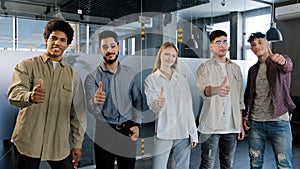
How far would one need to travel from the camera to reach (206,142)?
2.02 metres

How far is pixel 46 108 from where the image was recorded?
146 cm

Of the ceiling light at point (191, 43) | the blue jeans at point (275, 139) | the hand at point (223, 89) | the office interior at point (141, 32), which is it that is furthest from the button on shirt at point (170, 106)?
the ceiling light at point (191, 43)

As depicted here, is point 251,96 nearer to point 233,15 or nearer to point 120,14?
point 120,14

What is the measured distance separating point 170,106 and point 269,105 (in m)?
0.76

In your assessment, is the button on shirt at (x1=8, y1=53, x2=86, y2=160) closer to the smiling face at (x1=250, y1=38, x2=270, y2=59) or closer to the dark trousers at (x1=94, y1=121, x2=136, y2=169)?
the dark trousers at (x1=94, y1=121, x2=136, y2=169)

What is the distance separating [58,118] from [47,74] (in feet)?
0.78

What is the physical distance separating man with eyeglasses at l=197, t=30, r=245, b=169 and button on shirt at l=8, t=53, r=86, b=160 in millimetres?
929

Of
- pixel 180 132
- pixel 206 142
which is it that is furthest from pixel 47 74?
pixel 206 142

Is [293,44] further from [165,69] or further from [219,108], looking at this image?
[165,69]

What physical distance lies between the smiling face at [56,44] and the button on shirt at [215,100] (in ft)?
3.33

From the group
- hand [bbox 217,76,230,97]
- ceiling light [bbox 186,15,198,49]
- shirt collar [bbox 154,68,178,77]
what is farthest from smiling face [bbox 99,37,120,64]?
ceiling light [bbox 186,15,198,49]

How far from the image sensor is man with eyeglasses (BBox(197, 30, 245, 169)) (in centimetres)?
200

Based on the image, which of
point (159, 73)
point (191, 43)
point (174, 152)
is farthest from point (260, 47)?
point (191, 43)

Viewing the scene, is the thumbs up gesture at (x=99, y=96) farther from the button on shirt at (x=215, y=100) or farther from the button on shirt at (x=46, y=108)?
the button on shirt at (x=215, y=100)
